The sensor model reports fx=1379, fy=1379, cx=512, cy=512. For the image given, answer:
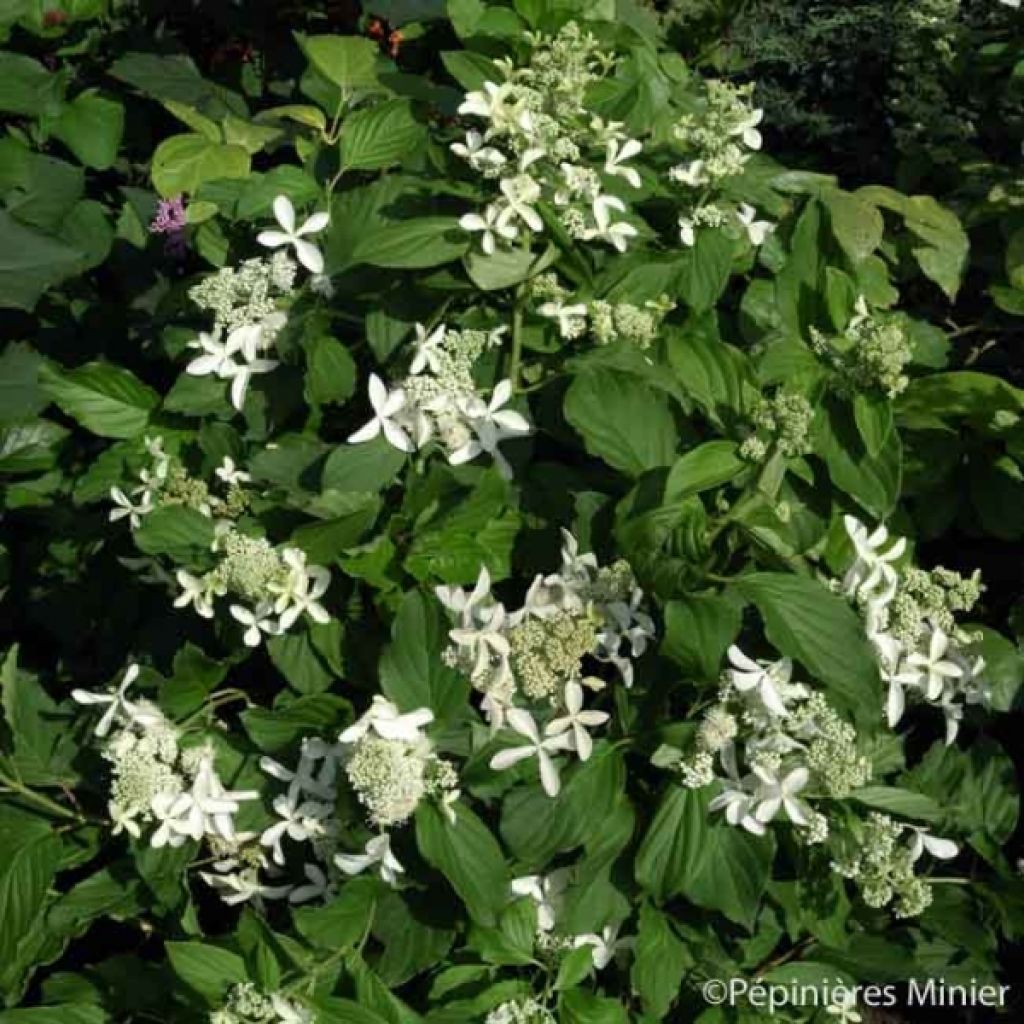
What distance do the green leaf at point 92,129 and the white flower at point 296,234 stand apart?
0.64 meters

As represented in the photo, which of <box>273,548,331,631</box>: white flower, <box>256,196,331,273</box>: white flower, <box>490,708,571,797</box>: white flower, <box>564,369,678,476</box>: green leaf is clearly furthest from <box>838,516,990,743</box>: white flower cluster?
<box>256,196,331,273</box>: white flower

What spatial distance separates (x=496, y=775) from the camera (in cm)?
145

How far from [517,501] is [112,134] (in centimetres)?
97

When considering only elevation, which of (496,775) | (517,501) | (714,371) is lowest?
(496,775)

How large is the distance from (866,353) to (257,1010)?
90 cm

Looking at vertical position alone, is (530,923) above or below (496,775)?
below

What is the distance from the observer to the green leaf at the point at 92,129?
6.85 feet

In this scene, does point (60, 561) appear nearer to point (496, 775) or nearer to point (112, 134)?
point (112, 134)

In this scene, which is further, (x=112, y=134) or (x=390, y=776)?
(x=112, y=134)

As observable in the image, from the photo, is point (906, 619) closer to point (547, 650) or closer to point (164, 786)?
point (547, 650)

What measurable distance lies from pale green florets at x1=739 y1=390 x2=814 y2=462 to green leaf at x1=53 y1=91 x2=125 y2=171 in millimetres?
1178

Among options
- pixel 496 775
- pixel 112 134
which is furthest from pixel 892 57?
pixel 496 775

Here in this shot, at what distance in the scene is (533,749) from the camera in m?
1.38

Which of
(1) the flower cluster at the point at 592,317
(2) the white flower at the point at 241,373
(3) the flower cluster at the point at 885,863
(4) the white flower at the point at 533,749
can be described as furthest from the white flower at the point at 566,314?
(3) the flower cluster at the point at 885,863
